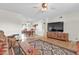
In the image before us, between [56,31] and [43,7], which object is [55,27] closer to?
[56,31]

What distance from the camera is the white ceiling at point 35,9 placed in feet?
7.27

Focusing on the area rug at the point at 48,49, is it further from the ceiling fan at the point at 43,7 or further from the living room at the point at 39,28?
the ceiling fan at the point at 43,7

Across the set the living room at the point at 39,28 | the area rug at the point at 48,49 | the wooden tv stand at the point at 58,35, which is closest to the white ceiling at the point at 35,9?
the living room at the point at 39,28

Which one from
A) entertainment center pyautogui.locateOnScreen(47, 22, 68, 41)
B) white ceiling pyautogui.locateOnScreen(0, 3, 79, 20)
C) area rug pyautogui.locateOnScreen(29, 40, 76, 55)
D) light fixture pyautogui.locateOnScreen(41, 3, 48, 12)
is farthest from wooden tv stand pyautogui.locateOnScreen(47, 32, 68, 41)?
light fixture pyautogui.locateOnScreen(41, 3, 48, 12)

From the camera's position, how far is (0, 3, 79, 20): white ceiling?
221cm

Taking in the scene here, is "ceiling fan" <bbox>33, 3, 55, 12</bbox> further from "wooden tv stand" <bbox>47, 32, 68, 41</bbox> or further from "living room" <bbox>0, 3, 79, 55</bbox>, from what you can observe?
"wooden tv stand" <bbox>47, 32, 68, 41</bbox>

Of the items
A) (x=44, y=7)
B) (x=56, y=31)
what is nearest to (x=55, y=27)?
(x=56, y=31)

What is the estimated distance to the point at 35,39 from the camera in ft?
7.50

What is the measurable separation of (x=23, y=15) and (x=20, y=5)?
0.17 metres

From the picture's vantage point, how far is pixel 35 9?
2.24 meters

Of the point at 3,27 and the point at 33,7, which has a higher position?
the point at 33,7

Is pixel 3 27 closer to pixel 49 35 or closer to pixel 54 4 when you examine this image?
pixel 49 35
